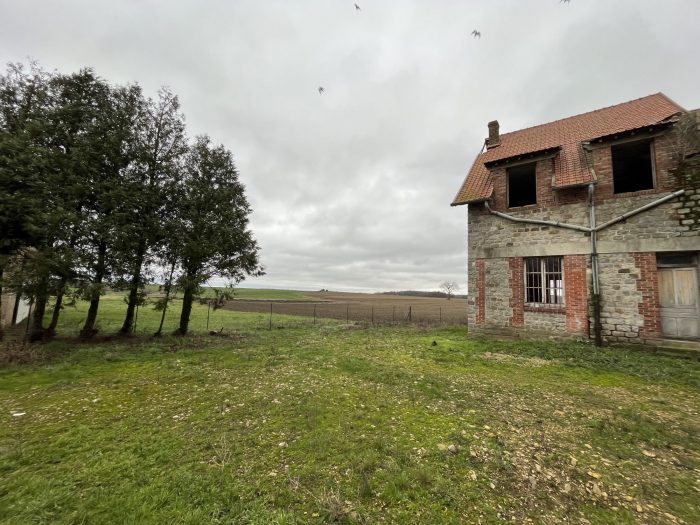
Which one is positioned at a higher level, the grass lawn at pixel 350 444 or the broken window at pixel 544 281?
the broken window at pixel 544 281

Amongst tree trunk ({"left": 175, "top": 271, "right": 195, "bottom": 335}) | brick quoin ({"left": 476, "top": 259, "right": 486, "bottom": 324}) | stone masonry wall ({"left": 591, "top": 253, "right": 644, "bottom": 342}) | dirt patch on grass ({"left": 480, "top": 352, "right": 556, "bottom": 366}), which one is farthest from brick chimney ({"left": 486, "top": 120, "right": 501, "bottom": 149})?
tree trunk ({"left": 175, "top": 271, "right": 195, "bottom": 335})

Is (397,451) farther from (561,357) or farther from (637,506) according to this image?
(561,357)

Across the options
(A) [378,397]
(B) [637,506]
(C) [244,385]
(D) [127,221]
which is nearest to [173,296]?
(D) [127,221]

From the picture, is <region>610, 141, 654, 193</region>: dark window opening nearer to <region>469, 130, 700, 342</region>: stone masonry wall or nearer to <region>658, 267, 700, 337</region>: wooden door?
<region>469, 130, 700, 342</region>: stone masonry wall

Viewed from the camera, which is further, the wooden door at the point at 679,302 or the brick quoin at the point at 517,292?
the brick quoin at the point at 517,292

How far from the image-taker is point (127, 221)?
12.9 m

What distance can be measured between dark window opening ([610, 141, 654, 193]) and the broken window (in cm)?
410

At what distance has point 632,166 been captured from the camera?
12883 mm

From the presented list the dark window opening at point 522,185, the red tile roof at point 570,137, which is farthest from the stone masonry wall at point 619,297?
the dark window opening at point 522,185

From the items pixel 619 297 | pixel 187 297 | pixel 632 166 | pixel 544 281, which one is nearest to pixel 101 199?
pixel 187 297

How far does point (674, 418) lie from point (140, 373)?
498 inches

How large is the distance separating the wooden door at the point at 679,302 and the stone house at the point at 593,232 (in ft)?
0.08

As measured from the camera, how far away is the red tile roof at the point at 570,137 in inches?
480

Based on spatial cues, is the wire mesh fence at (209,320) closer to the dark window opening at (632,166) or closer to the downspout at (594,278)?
the downspout at (594,278)
